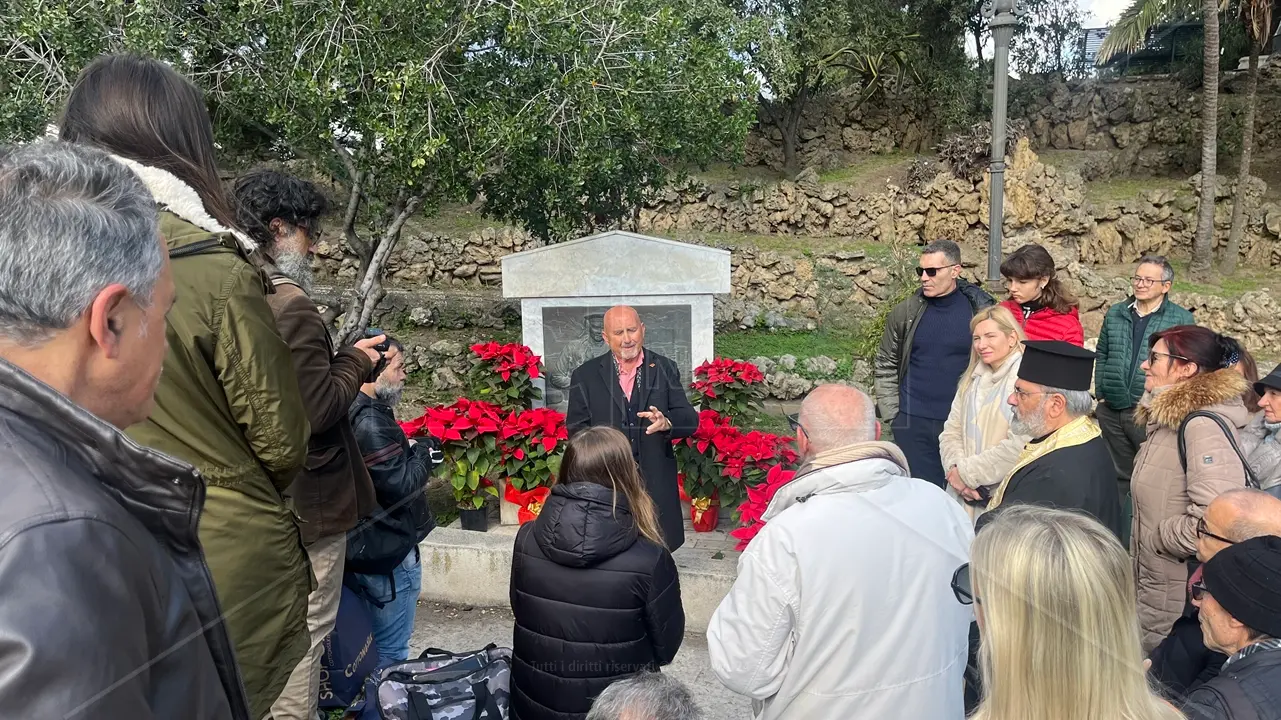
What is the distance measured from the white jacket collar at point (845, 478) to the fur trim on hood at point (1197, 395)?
1.62 metres

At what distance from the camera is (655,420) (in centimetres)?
387

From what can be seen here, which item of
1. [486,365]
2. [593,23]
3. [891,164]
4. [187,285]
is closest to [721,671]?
[187,285]

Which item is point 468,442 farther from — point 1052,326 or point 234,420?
point 1052,326

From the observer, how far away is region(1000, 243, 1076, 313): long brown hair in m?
4.14

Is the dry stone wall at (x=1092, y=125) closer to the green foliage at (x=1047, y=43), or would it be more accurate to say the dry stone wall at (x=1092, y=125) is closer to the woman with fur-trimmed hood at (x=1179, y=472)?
the green foliage at (x=1047, y=43)

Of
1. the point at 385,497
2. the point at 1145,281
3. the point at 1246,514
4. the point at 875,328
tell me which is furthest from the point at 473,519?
the point at 875,328

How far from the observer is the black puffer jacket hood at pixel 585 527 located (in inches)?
92.6

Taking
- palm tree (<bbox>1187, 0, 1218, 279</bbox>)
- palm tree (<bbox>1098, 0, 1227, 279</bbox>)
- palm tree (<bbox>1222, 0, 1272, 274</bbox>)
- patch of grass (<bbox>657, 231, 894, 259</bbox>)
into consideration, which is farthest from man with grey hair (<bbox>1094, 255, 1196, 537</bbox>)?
palm tree (<bbox>1222, 0, 1272, 274</bbox>)

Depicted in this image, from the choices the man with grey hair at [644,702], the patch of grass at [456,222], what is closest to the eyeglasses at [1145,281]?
the man with grey hair at [644,702]

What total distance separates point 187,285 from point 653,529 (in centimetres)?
149

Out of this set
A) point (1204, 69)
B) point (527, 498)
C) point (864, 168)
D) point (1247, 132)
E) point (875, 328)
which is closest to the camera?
point (527, 498)

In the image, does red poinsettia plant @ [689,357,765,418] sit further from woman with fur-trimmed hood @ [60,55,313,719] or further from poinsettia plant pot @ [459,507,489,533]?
woman with fur-trimmed hood @ [60,55,313,719]

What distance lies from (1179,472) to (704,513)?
2.69 m

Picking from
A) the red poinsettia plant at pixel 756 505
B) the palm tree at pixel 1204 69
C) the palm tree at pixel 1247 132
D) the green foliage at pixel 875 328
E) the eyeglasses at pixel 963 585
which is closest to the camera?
the eyeglasses at pixel 963 585
